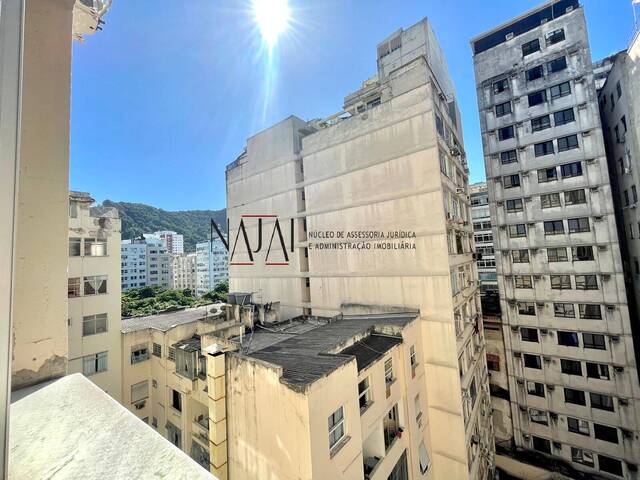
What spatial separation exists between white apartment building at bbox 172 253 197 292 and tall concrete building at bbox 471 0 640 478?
84343 millimetres

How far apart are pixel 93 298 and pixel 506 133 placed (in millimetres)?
31412

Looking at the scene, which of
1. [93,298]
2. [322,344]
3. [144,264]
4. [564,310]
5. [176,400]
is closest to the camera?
[322,344]

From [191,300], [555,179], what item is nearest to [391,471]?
[555,179]

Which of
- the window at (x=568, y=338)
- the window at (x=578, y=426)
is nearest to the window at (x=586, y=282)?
the window at (x=568, y=338)

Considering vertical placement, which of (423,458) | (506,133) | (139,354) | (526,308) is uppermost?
(506,133)

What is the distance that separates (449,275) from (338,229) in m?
6.51

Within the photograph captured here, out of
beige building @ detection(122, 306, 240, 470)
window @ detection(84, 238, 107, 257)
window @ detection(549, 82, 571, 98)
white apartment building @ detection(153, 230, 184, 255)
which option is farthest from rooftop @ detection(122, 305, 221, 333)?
white apartment building @ detection(153, 230, 184, 255)

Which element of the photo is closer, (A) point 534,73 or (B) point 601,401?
(B) point 601,401

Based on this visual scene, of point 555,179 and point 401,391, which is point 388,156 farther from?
point 555,179

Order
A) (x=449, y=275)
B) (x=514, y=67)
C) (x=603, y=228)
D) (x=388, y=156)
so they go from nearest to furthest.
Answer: (x=449, y=275) → (x=388, y=156) → (x=603, y=228) → (x=514, y=67)

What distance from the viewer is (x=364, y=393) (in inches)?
363

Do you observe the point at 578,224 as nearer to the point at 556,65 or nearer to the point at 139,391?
the point at 556,65

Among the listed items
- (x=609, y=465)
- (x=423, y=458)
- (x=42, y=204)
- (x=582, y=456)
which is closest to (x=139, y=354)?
(x=423, y=458)

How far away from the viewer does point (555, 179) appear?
20.6 meters
